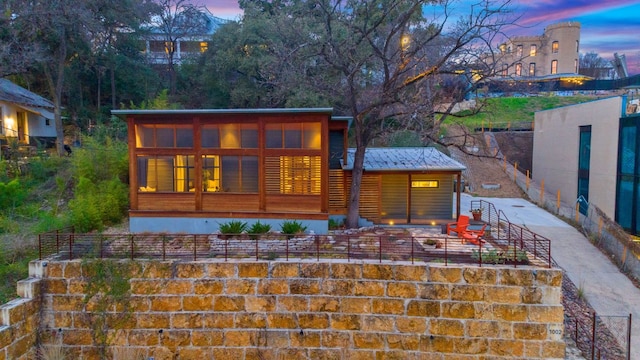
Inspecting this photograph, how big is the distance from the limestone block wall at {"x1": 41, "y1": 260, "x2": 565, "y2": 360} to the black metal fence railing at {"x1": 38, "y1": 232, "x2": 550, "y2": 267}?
0.42 metres

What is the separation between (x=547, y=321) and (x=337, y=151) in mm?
9569

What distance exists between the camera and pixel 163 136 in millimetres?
13406

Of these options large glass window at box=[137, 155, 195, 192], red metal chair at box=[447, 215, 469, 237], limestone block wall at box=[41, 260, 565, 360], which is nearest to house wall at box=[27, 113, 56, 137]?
large glass window at box=[137, 155, 195, 192]

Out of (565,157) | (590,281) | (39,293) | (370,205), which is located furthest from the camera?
(565,157)

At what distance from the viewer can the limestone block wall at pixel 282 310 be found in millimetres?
8711

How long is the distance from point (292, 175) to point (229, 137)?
2667mm

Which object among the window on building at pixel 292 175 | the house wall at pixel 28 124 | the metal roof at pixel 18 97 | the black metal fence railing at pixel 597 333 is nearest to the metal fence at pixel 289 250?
the black metal fence railing at pixel 597 333

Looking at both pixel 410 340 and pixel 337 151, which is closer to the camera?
pixel 410 340

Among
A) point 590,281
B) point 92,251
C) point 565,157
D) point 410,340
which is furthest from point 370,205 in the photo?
point 565,157

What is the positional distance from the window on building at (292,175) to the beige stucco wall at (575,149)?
1789 centimetres

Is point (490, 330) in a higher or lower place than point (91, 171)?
lower

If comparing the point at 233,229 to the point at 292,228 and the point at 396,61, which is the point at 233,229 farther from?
the point at 396,61

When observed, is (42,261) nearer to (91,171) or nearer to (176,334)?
(176,334)

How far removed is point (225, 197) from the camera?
13328mm
